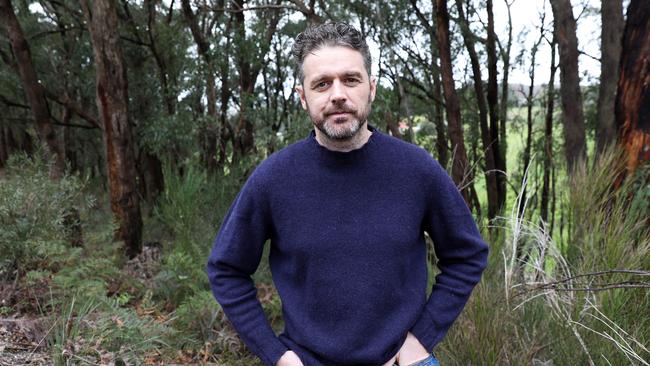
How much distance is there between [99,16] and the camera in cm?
687

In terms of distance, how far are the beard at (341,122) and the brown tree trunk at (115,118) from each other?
5886 millimetres

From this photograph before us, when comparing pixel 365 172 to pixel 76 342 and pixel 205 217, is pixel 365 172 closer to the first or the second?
pixel 76 342

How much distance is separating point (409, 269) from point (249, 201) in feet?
1.85

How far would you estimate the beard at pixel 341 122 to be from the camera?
1.66m

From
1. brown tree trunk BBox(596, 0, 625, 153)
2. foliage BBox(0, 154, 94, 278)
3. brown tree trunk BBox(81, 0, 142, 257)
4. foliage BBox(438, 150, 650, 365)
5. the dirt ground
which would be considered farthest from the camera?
brown tree trunk BBox(81, 0, 142, 257)

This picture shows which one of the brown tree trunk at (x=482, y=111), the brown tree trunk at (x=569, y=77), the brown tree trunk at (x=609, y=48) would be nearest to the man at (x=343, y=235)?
the brown tree trunk at (x=609, y=48)

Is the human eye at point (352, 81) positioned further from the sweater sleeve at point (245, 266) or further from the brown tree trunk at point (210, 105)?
the brown tree trunk at point (210, 105)

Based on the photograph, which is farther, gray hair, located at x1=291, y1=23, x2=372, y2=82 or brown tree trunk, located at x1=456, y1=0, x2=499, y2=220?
brown tree trunk, located at x1=456, y1=0, x2=499, y2=220

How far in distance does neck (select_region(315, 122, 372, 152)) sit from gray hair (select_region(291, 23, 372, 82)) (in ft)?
0.65

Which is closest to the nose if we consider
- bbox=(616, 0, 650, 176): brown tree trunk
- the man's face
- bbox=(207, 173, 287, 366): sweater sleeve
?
the man's face

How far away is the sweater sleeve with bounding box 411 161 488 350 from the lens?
68.9 inches

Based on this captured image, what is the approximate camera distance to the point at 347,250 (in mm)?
1675

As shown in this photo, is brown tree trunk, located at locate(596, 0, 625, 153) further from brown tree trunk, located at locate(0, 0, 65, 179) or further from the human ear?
brown tree trunk, located at locate(0, 0, 65, 179)

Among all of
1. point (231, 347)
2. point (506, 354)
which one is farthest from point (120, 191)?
point (506, 354)
